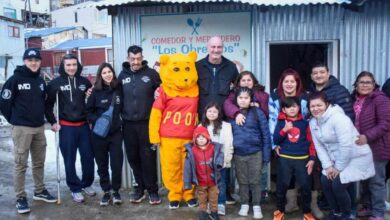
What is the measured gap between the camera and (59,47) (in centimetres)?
3122

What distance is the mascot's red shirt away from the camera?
509 centimetres

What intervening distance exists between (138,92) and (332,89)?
240 cm

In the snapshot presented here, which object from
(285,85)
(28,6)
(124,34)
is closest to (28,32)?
(28,6)

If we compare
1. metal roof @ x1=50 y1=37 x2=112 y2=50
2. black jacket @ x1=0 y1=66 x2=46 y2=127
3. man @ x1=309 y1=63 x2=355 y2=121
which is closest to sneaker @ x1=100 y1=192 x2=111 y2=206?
black jacket @ x1=0 y1=66 x2=46 y2=127

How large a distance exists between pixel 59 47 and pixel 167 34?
2748 cm

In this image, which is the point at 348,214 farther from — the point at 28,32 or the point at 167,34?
the point at 28,32

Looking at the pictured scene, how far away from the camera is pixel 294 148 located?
4633mm

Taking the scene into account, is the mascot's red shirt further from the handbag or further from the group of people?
the handbag

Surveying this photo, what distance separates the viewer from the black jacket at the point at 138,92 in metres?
5.30

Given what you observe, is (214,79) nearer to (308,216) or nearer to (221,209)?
(221,209)

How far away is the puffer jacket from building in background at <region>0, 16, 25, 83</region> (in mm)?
24392

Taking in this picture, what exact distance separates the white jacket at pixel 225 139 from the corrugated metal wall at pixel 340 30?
4.20ft

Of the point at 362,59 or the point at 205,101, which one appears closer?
Result: the point at 205,101

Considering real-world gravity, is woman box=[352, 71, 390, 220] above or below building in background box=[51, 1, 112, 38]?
below
